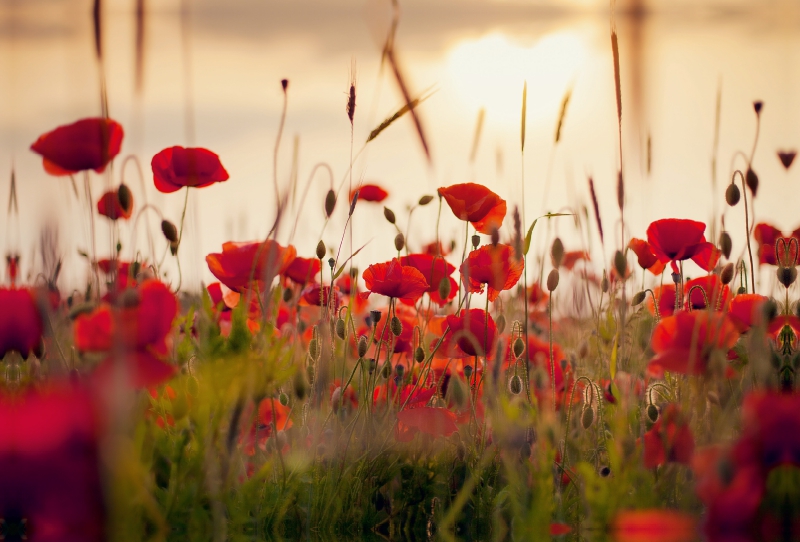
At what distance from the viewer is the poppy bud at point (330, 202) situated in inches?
59.2

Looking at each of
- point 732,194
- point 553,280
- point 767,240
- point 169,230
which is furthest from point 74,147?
point 767,240

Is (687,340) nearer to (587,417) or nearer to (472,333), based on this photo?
(587,417)

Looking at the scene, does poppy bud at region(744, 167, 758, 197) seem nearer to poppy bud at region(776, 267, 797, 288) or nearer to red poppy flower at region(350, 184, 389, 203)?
poppy bud at region(776, 267, 797, 288)

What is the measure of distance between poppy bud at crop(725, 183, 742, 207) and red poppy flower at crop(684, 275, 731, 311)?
187 millimetres

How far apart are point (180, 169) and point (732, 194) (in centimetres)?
135

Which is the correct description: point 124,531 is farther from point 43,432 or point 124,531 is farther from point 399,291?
point 399,291

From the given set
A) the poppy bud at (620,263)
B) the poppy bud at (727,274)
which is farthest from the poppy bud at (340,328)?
the poppy bud at (727,274)

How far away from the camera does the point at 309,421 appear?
1559mm

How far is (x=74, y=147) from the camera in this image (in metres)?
1.36

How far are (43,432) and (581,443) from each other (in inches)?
49.6

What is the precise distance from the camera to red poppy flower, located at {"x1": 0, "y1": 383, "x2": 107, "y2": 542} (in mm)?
655

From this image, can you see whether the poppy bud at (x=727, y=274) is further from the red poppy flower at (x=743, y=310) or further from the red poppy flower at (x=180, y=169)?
the red poppy flower at (x=180, y=169)

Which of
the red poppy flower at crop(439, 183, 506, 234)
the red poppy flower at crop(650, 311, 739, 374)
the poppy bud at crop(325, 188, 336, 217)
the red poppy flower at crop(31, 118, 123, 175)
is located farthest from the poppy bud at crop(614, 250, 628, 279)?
the red poppy flower at crop(31, 118, 123, 175)

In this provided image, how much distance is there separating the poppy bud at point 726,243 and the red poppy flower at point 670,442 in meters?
0.60
